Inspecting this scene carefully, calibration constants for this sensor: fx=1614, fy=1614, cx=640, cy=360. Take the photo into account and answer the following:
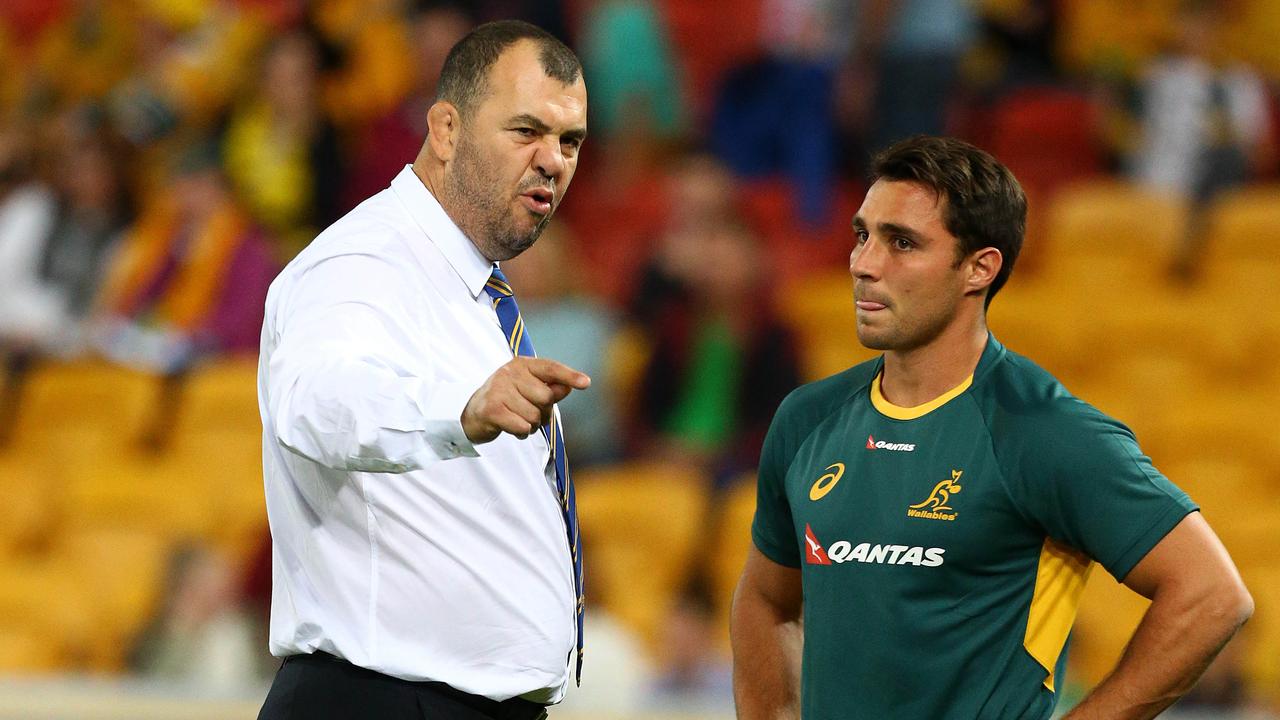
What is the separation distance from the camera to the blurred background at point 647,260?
6.49 metres

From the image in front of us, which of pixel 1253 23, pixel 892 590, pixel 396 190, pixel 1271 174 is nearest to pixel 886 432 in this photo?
pixel 892 590

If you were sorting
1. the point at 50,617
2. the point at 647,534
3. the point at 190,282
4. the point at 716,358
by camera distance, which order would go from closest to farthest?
the point at 647,534
the point at 716,358
the point at 50,617
the point at 190,282

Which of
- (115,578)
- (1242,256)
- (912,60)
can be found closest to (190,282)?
(115,578)

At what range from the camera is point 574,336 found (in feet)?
A: 22.4

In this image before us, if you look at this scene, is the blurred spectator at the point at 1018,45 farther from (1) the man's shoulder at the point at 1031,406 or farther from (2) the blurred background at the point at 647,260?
(1) the man's shoulder at the point at 1031,406

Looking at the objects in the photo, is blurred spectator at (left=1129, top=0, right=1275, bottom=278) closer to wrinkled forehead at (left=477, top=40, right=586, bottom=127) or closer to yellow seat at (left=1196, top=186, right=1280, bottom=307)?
yellow seat at (left=1196, top=186, right=1280, bottom=307)

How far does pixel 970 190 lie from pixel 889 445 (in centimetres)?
43

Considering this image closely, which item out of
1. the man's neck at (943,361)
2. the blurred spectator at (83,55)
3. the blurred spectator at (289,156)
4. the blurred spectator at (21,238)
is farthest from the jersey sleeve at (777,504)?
the blurred spectator at (83,55)

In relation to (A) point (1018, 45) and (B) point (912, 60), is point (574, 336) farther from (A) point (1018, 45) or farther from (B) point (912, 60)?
(A) point (1018, 45)

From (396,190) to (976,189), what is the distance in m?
0.97

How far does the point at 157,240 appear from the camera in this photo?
314 inches

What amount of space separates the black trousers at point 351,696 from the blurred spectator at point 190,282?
5.22 m

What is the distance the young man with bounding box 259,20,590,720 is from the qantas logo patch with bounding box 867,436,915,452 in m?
0.52

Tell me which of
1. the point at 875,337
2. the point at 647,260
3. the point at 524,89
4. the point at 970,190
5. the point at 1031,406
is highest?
the point at 647,260
